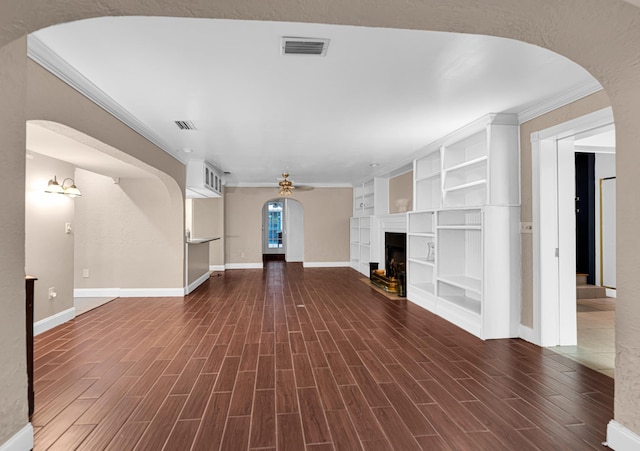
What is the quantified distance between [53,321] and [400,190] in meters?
6.33

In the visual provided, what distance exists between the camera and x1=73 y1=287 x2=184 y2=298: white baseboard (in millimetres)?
6207

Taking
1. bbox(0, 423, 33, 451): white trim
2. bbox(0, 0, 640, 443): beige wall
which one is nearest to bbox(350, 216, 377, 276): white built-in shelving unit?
bbox(0, 0, 640, 443): beige wall

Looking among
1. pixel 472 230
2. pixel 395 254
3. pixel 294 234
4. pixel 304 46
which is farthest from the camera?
pixel 294 234

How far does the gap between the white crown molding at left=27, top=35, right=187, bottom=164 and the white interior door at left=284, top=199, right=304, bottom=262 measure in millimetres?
8159

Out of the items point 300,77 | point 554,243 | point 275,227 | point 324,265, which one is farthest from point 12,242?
point 275,227

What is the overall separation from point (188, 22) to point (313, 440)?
2484 millimetres

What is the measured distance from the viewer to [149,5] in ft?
4.85

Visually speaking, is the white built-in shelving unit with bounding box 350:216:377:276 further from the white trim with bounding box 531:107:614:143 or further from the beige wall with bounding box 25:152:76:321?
the beige wall with bounding box 25:152:76:321

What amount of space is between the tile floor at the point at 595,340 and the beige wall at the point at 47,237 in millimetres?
5639

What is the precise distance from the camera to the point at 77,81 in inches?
108

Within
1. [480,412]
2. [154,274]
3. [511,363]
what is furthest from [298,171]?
[480,412]

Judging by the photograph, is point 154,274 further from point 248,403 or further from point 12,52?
point 12,52

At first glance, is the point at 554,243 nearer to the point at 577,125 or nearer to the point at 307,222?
the point at 577,125

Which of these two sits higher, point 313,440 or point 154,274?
point 154,274
